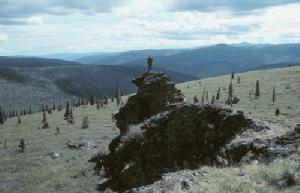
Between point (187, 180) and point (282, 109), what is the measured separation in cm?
8116

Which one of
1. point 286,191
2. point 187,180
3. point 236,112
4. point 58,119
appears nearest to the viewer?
point 286,191

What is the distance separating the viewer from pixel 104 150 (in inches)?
2391

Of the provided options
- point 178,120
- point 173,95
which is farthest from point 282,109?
point 178,120

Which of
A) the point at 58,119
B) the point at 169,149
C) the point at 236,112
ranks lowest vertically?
the point at 58,119

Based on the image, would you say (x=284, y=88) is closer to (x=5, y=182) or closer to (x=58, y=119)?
(x=58, y=119)

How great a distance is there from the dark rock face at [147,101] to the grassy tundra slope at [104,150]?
5.00m

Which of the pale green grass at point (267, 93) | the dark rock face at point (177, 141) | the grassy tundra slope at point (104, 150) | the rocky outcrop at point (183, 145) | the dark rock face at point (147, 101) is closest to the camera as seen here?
the grassy tundra slope at point (104, 150)

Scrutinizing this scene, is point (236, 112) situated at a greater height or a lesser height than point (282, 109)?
greater

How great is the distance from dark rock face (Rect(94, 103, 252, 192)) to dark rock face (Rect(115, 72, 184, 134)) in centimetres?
1227

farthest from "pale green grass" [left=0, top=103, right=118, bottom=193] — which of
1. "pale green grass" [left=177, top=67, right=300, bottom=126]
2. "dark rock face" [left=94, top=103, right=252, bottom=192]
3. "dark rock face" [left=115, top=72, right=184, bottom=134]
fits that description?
"pale green grass" [left=177, top=67, right=300, bottom=126]

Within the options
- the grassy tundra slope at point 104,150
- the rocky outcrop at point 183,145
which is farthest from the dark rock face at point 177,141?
the grassy tundra slope at point 104,150

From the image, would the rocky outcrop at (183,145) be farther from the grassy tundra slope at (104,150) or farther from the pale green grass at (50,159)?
the pale green grass at (50,159)

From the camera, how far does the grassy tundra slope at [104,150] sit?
49.5ft

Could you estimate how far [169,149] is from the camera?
83.4 ft
